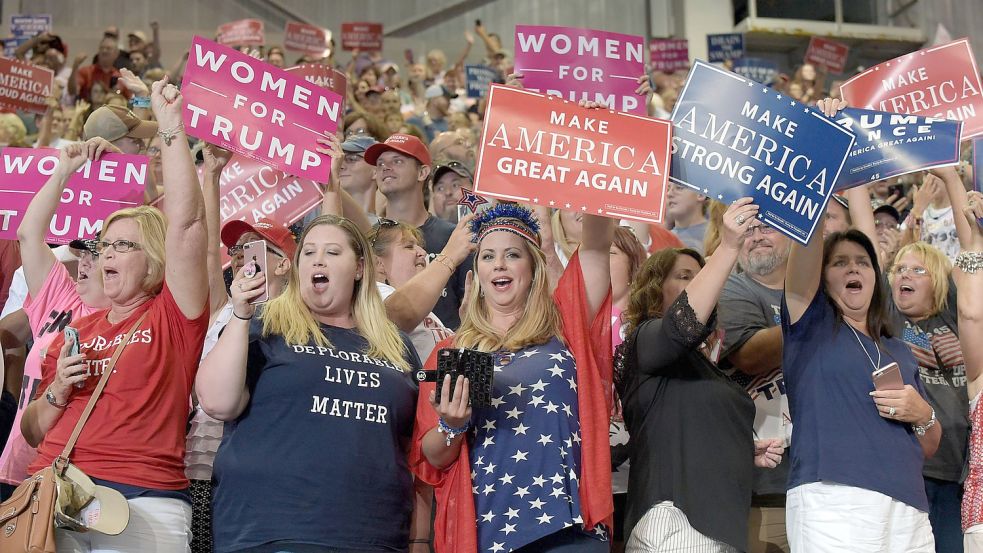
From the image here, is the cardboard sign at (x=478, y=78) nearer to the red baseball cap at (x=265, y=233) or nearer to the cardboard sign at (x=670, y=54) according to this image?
the cardboard sign at (x=670, y=54)

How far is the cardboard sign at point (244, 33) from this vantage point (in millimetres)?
12586

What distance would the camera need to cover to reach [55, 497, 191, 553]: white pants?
11.5ft

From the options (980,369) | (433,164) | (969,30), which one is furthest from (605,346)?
(969,30)

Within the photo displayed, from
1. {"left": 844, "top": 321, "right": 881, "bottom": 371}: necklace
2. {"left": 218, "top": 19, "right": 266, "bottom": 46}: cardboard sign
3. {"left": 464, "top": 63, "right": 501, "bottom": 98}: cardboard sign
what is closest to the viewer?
{"left": 844, "top": 321, "right": 881, "bottom": 371}: necklace

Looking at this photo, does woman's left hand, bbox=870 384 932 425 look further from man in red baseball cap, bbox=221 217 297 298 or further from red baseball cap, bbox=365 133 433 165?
red baseball cap, bbox=365 133 433 165

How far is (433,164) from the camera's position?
7359mm

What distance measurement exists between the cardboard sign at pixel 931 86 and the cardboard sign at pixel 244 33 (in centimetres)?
867

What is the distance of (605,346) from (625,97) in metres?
1.84

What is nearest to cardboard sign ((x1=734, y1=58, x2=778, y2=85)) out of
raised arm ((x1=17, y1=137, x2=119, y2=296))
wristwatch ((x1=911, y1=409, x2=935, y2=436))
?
wristwatch ((x1=911, y1=409, x2=935, y2=436))

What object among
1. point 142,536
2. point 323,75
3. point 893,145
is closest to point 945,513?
point 893,145

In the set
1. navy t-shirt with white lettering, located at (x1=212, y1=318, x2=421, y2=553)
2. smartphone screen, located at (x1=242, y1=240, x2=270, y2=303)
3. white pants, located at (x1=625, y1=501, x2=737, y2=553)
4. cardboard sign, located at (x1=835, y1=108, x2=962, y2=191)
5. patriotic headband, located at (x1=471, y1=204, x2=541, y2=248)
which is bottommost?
white pants, located at (x1=625, y1=501, x2=737, y2=553)

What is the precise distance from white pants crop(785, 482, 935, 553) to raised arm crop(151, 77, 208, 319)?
7.27 feet

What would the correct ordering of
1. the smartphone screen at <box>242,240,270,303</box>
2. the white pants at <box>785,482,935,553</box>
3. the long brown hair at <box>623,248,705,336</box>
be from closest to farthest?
the smartphone screen at <box>242,240,270,303</box>, the white pants at <box>785,482,935,553</box>, the long brown hair at <box>623,248,705,336</box>

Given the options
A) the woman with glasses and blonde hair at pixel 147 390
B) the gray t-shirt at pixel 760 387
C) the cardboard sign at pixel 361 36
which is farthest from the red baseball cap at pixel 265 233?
the cardboard sign at pixel 361 36
